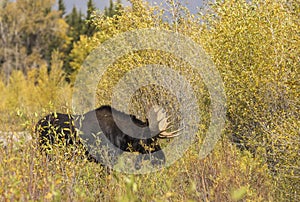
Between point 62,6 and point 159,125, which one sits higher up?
point 62,6

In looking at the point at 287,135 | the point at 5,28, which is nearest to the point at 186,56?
the point at 287,135

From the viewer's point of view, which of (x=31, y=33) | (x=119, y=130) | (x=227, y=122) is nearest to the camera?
(x=119, y=130)

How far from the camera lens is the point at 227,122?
894cm

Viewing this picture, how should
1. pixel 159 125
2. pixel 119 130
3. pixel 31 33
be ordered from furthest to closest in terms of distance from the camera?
pixel 31 33, pixel 119 130, pixel 159 125

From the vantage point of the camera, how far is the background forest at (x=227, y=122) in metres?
5.45

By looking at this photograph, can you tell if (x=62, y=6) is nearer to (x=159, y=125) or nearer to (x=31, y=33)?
(x=31, y=33)

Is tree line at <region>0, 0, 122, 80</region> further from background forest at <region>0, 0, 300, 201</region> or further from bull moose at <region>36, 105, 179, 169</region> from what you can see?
bull moose at <region>36, 105, 179, 169</region>

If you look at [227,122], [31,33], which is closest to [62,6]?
[31,33]

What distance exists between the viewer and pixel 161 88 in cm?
1011

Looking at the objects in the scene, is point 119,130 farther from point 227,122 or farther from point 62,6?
point 62,6

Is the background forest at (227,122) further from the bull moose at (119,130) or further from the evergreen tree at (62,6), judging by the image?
the evergreen tree at (62,6)

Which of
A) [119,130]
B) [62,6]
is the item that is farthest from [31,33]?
[119,130]

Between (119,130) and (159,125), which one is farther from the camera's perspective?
(119,130)

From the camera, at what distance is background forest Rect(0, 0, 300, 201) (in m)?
5.45
